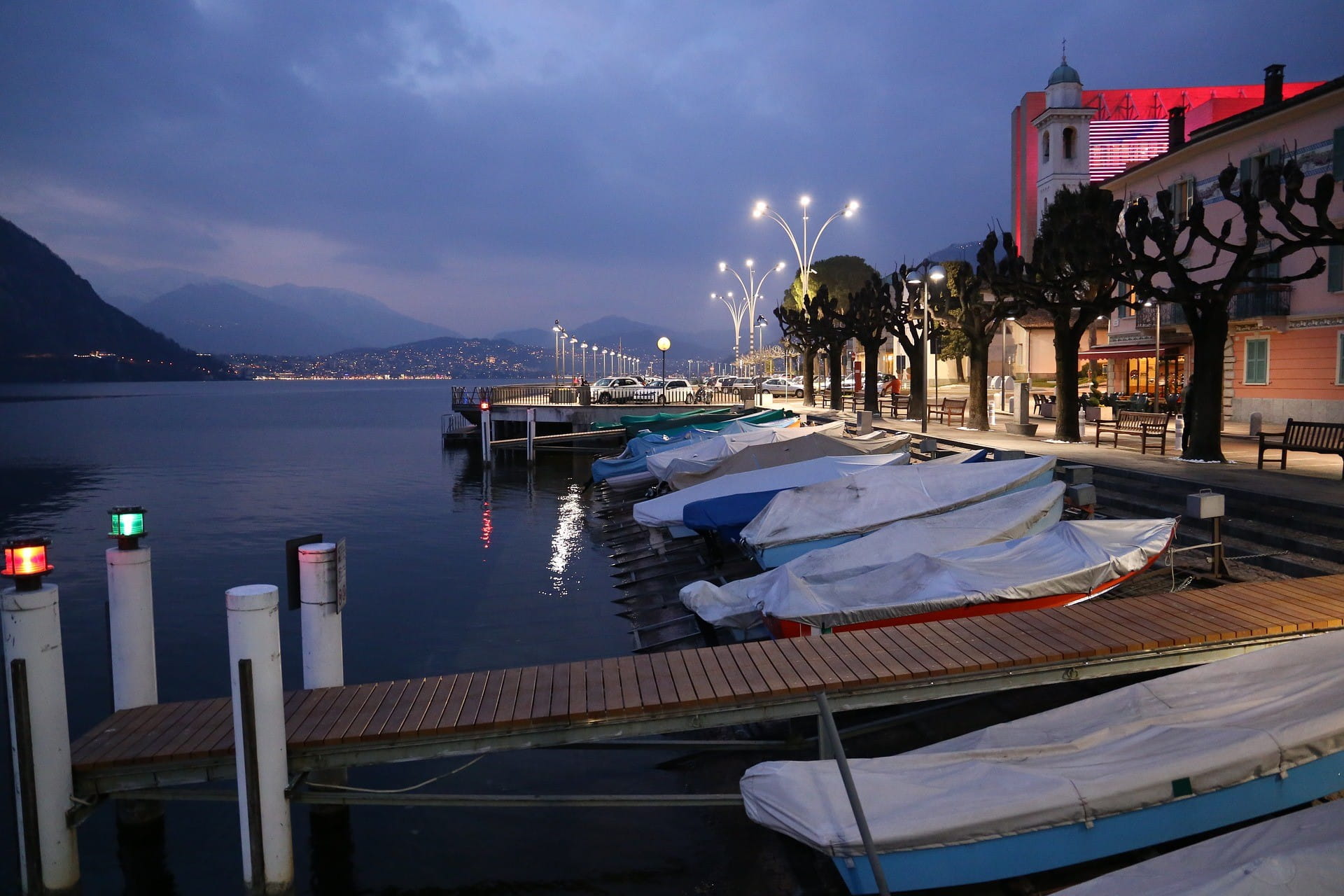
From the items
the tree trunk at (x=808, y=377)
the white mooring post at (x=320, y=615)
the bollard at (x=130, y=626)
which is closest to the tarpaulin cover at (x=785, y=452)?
the white mooring post at (x=320, y=615)

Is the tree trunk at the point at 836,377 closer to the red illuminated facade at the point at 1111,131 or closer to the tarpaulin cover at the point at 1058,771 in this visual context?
the red illuminated facade at the point at 1111,131

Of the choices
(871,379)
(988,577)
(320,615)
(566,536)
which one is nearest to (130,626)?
(320,615)

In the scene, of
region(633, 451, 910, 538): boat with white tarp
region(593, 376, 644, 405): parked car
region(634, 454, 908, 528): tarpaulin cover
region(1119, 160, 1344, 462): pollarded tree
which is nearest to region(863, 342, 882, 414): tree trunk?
region(1119, 160, 1344, 462): pollarded tree

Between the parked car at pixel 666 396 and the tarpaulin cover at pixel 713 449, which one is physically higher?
the parked car at pixel 666 396

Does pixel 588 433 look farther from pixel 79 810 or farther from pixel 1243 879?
pixel 1243 879

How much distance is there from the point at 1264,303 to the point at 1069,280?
8813 mm

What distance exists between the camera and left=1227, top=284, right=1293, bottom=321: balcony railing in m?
27.7

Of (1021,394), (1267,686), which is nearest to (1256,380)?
(1021,394)

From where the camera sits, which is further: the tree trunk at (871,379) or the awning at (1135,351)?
the tree trunk at (871,379)

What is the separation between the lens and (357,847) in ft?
27.4

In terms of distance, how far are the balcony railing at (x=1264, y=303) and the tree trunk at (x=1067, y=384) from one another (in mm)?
6033

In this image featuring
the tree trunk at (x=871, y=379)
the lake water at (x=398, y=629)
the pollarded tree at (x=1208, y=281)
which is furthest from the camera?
the tree trunk at (x=871, y=379)

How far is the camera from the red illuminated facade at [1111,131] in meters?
63.5

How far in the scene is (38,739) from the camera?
634 cm
